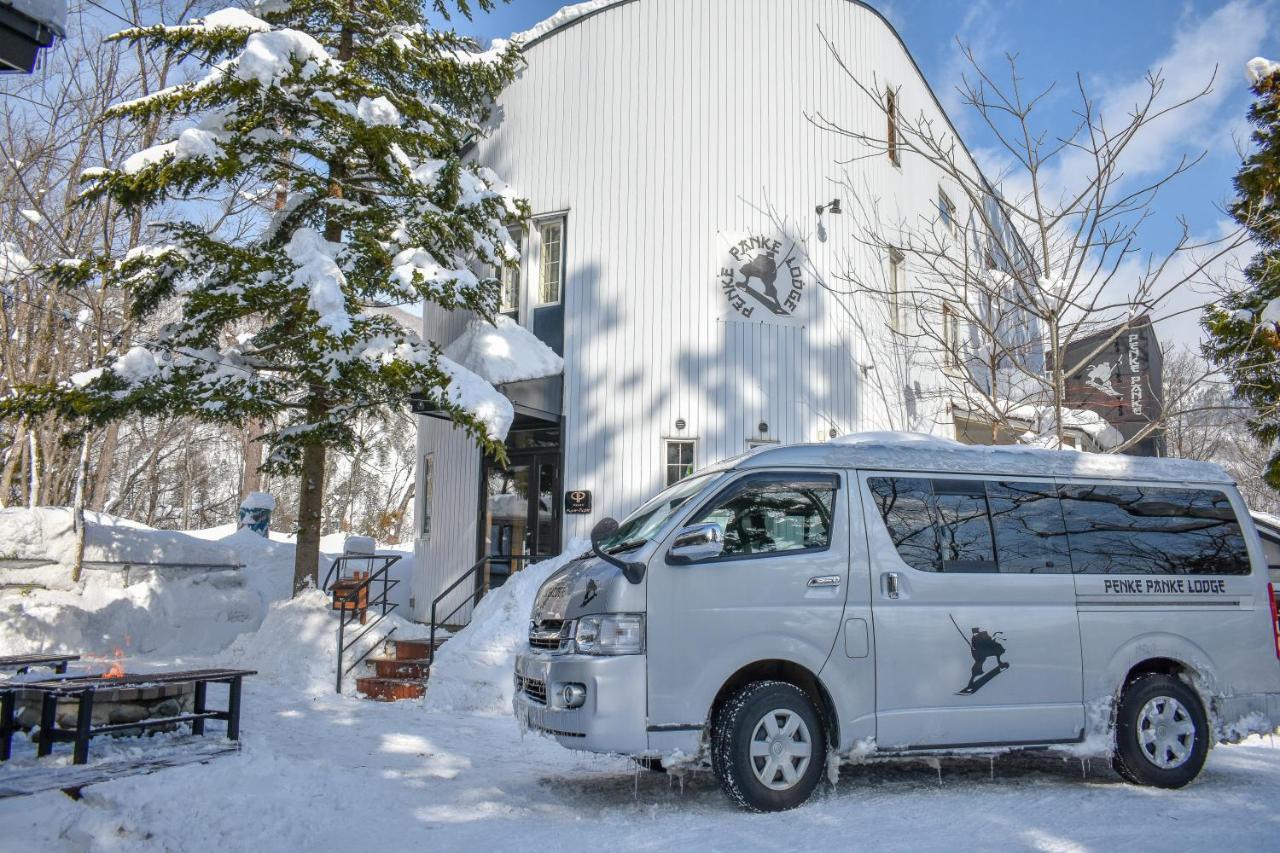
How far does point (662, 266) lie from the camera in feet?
47.1

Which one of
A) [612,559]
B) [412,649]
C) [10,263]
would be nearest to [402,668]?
[412,649]

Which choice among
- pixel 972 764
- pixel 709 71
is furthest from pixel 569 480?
pixel 972 764

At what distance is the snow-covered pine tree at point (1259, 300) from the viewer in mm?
10938

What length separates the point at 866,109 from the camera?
16.1 m

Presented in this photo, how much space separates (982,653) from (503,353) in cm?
881

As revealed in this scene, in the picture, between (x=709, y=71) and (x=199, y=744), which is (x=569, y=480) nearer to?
(x=709, y=71)

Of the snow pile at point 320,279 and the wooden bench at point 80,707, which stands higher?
the snow pile at point 320,279

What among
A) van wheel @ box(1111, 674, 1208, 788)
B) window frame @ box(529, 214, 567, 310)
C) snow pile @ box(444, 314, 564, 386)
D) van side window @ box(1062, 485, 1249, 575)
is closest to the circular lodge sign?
window frame @ box(529, 214, 567, 310)

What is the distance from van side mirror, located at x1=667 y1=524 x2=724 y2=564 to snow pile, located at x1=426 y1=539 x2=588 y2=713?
434cm

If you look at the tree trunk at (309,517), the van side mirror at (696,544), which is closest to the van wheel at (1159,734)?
the van side mirror at (696,544)

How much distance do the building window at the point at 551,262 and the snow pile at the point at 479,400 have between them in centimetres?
355

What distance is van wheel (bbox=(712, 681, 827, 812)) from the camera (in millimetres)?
5527

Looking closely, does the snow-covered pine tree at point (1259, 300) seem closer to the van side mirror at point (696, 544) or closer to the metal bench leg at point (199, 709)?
the van side mirror at point (696, 544)

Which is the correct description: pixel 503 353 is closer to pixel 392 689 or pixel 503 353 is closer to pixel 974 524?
pixel 392 689
